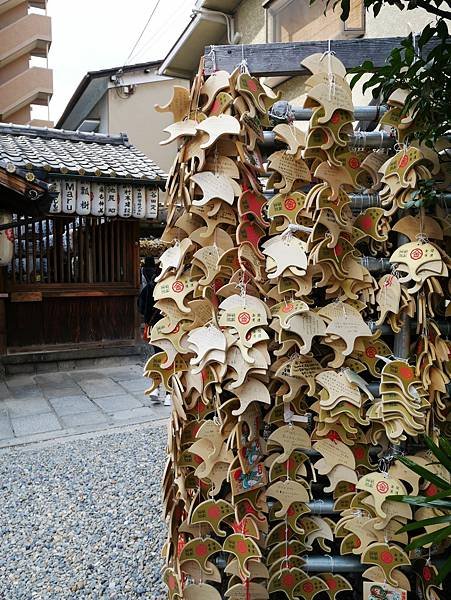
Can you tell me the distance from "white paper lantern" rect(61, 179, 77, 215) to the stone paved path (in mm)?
3075

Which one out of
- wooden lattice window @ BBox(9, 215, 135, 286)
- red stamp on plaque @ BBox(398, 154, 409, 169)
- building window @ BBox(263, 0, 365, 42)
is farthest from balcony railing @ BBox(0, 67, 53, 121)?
red stamp on plaque @ BBox(398, 154, 409, 169)

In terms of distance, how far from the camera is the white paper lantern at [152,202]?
916 centimetres

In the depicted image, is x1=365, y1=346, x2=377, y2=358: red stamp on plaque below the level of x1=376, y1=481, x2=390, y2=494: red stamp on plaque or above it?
above

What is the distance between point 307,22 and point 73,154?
4.91 meters

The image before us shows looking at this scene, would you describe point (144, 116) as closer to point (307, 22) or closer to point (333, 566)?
point (307, 22)

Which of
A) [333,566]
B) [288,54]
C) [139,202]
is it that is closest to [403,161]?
[288,54]

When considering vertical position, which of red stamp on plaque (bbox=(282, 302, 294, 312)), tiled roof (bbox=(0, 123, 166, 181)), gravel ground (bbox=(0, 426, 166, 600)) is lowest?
gravel ground (bbox=(0, 426, 166, 600))

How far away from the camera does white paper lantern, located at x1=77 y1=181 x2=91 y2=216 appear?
8.52m

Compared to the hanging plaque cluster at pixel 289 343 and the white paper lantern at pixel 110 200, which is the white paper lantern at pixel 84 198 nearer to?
the white paper lantern at pixel 110 200

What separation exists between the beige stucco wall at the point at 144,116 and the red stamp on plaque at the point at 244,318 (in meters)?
15.6

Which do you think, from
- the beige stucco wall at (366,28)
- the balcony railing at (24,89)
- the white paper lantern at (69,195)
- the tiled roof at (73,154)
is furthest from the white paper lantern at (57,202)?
the balcony railing at (24,89)

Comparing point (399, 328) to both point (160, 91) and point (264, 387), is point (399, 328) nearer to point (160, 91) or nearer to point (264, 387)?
point (264, 387)

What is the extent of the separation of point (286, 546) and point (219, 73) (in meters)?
2.29

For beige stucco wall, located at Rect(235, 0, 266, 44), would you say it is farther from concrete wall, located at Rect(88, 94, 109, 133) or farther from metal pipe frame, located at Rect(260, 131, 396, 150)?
concrete wall, located at Rect(88, 94, 109, 133)
